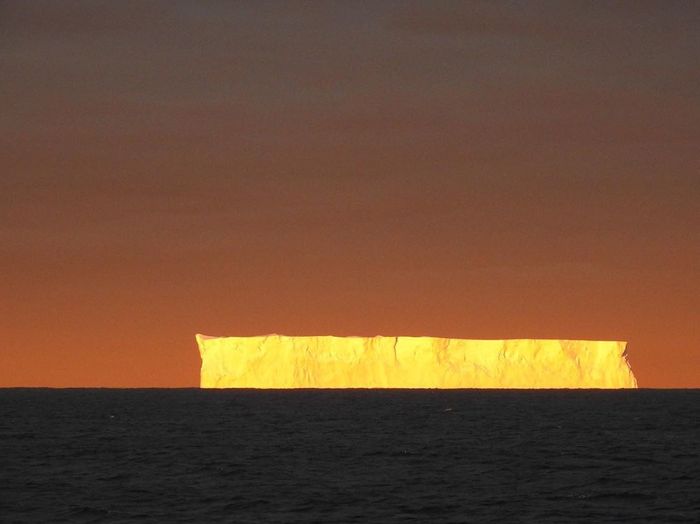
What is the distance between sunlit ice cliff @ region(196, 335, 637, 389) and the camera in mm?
139125

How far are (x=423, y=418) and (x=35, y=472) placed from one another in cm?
4729

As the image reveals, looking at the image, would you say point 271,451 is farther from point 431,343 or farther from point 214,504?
point 431,343

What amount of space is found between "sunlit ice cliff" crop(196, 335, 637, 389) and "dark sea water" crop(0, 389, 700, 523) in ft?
199

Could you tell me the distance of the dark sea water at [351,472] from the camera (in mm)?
33844

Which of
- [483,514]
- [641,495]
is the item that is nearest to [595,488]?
[641,495]

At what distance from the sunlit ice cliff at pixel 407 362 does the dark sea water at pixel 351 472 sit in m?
60.6

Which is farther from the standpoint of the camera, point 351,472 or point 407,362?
point 407,362

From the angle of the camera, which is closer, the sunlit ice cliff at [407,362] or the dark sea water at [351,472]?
the dark sea water at [351,472]

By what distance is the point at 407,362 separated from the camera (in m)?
142

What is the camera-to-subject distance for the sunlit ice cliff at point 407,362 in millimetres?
139125

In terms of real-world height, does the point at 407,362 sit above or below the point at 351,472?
above

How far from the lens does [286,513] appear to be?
3359 centimetres

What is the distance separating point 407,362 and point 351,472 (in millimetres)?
97690

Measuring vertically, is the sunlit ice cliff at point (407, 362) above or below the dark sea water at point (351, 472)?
above
